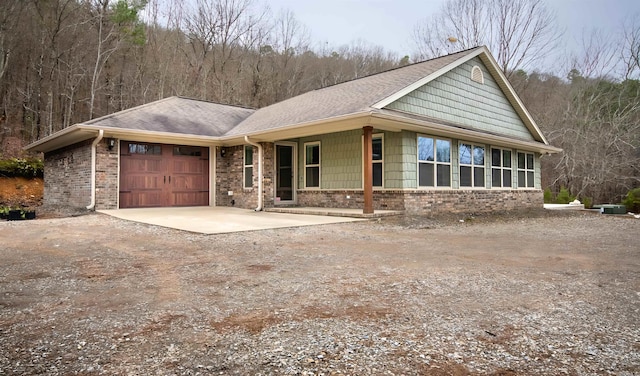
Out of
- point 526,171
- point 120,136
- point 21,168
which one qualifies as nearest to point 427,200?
point 526,171

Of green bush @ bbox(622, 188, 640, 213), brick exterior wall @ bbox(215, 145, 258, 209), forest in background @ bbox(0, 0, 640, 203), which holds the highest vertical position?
forest in background @ bbox(0, 0, 640, 203)

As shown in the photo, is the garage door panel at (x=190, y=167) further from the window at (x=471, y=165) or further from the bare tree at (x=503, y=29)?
the bare tree at (x=503, y=29)

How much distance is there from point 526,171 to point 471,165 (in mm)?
4066

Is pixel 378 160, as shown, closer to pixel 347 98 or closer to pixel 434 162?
pixel 434 162

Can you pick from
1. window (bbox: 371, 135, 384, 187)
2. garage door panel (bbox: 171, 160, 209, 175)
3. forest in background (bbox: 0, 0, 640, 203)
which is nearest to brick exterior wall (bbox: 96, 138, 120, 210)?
garage door panel (bbox: 171, 160, 209, 175)

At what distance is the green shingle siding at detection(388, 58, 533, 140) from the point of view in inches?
434

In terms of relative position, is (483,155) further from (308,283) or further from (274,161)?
(308,283)

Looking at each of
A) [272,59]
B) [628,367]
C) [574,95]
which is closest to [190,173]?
[628,367]

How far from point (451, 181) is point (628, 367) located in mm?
9888

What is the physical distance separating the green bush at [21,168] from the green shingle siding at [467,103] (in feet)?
54.3

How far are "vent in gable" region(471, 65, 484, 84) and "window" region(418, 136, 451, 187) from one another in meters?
2.99

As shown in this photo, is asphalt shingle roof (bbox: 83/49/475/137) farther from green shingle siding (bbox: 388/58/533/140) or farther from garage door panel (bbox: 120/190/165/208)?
garage door panel (bbox: 120/190/165/208)

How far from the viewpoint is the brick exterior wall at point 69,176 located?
36.7ft

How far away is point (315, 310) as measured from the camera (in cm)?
285
